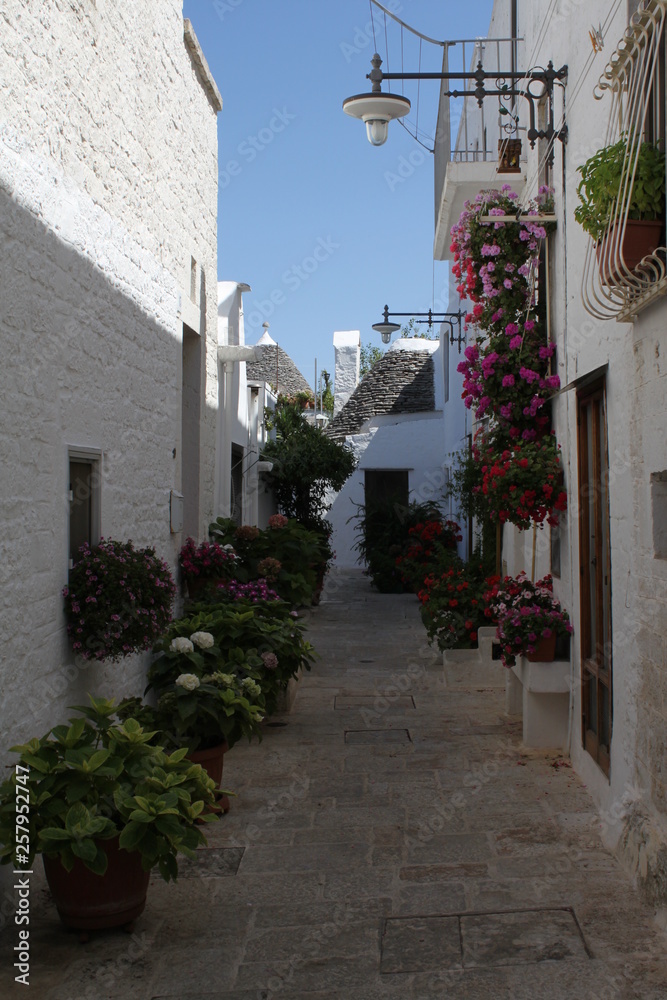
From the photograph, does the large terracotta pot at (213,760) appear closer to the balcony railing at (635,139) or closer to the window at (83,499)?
the window at (83,499)

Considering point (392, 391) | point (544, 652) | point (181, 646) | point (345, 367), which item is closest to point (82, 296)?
point (181, 646)

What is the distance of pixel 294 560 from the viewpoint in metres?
10.8

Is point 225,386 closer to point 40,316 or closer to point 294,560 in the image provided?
point 294,560

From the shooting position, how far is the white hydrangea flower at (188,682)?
5.34 metres

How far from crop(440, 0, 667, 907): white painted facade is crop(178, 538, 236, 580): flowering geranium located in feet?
9.59

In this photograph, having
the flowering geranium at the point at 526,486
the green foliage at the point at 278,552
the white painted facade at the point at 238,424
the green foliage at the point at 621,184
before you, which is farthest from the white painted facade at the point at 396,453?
the green foliage at the point at 621,184

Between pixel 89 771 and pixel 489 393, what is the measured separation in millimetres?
4166

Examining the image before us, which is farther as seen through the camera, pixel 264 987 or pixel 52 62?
pixel 52 62

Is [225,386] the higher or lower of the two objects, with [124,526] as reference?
higher

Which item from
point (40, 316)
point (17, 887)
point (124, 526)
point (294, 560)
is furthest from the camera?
point (294, 560)

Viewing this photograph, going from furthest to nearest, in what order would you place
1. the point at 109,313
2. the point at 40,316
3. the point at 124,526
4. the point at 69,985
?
the point at 124,526 < the point at 109,313 < the point at 40,316 < the point at 69,985

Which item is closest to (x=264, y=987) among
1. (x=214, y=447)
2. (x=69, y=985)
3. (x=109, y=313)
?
(x=69, y=985)

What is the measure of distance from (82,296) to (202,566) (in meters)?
3.22

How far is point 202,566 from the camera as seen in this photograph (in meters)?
7.92
